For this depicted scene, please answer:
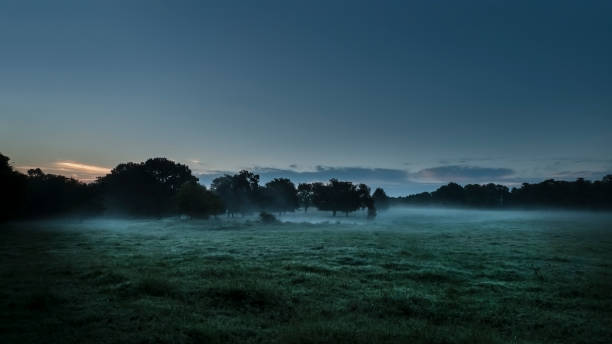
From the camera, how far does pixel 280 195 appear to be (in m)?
126

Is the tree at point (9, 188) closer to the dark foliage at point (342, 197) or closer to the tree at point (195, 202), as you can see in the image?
the tree at point (195, 202)

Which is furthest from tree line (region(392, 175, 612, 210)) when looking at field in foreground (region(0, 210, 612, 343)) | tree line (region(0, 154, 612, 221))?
field in foreground (region(0, 210, 612, 343))

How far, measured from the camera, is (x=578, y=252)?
28578 millimetres

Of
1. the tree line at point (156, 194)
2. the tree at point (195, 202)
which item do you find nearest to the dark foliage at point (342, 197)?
the tree line at point (156, 194)

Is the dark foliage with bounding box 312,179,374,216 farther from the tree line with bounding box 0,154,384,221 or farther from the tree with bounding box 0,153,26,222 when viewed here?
the tree with bounding box 0,153,26,222

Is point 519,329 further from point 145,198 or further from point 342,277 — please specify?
point 145,198

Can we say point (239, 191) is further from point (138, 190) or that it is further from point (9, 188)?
point (9, 188)

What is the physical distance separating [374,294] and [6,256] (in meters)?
26.7

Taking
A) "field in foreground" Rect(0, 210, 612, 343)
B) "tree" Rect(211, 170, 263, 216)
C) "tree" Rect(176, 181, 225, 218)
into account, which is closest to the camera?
"field in foreground" Rect(0, 210, 612, 343)

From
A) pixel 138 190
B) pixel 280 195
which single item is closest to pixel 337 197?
pixel 280 195

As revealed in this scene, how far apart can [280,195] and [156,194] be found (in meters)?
45.3

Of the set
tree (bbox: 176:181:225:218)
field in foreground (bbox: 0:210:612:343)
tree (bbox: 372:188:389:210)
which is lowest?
field in foreground (bbox: 0:210:612:343)

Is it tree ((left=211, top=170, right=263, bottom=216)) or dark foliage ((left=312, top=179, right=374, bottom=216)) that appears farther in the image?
dark foliage ((left=312, top=179, right=374, bottom=216))

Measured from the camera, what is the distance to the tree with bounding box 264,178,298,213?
124 meters
